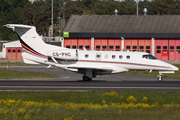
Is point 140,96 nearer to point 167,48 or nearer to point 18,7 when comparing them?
point 167,48

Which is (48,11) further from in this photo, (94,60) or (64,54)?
(94,60)

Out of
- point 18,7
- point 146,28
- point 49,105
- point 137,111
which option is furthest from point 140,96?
point 18,7

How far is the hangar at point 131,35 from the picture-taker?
70.1 metres

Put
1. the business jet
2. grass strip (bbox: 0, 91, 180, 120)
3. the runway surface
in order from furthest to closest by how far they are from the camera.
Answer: the business jet, the runway surface, grass strip (bbox: 0, 91, 180, 120)

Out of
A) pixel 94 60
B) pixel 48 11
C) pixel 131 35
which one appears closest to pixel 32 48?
pixel 94 60

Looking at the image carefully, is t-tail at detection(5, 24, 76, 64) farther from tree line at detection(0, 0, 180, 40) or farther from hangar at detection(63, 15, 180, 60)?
tree line at detection(0, 0, 180, 40)

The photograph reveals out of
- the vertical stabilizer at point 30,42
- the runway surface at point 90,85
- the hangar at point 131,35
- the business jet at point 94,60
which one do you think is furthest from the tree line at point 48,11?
the runway surface at point 90,85

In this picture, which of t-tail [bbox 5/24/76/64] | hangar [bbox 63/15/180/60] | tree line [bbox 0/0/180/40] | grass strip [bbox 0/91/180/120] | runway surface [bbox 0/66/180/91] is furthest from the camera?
tree line [bbox 0/0/180/40]

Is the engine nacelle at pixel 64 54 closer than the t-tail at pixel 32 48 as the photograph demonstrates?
Yes

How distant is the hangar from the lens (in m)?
70.1

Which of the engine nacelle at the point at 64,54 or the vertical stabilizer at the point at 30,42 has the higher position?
the vertical stabilizer at the point at 30,42

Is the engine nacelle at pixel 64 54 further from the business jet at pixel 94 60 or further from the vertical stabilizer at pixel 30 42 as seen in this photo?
the vertical stabilizer at pixel 30 42

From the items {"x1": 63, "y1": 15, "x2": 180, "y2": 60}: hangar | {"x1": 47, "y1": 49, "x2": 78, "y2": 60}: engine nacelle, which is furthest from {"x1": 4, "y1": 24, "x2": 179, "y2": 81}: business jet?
{"x1": 63, "y1": 15, "x2": 180, "y2": 60}: hangar

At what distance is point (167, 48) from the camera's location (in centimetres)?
7094
